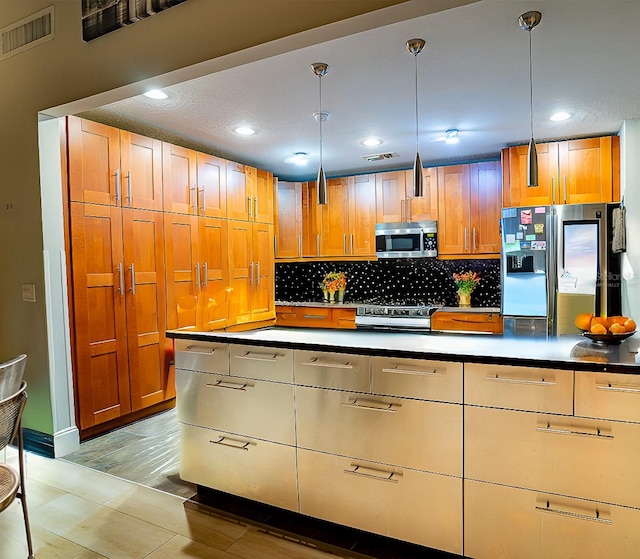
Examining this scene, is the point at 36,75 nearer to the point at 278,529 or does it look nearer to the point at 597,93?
the point at 278,529

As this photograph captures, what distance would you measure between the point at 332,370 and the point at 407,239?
3.33 metres

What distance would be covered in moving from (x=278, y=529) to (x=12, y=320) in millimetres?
2438

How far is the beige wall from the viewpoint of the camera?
1972 millimetres

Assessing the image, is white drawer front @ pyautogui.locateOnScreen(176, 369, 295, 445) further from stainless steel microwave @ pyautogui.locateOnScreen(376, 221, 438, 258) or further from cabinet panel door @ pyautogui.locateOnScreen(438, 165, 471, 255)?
cabinet panel door @ pyautogui.locateOnScreen(438, 165, 471, 255)

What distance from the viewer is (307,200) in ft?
18.9

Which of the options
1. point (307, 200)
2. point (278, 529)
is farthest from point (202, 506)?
point (307, 200)

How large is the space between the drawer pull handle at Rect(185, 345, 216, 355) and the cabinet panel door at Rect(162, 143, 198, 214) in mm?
1759

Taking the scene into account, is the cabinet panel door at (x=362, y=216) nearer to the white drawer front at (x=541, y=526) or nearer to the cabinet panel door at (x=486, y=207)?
the cabinet panel door at (x=486, y=207)

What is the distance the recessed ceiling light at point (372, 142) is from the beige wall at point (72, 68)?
2.27 meters

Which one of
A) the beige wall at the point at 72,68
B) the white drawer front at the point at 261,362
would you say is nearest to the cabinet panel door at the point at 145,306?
the beige wall at the point at 72,68

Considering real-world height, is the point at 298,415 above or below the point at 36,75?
below

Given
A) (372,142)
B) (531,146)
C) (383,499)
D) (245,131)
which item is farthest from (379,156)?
(383,499)

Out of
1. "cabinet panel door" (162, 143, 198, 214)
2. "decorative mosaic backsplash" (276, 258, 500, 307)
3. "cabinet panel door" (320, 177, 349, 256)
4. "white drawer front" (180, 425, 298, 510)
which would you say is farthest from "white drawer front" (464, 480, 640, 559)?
"cabinet panel door" (320, 177, 349, 256)

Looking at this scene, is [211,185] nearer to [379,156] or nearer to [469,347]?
[379,156]
